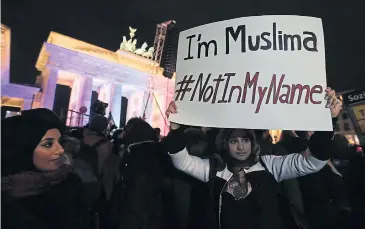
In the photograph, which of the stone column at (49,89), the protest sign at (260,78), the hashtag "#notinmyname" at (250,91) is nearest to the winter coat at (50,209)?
the protest sign at (260,78)

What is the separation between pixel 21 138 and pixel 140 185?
3.37 feet

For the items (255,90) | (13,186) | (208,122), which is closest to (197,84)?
(208,122)

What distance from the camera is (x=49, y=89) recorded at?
79.2 feet

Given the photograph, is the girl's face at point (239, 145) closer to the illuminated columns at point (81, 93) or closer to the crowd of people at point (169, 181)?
the crowd of people at point (169, 181)

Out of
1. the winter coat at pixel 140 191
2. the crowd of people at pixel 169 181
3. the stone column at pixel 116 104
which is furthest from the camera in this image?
the stone column at pixel 116 104

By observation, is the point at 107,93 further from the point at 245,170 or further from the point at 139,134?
the point at 245,170

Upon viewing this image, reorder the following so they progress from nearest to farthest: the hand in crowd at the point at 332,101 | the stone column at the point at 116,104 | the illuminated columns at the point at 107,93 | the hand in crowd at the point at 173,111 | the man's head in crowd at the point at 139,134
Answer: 1. the hand in crowd at the point at 332,101
2. the hand in crowd at the point at 173,111
3. the man's head in crowd at the point at 139,134
4. the stone column at the point at 116,104
5. the illuminated columns at the point at 107,93

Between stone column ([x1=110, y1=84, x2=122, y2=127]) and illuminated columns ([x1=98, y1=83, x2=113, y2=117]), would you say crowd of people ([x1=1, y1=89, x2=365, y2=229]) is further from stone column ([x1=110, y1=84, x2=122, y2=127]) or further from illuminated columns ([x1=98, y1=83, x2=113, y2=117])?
illuminated columns ([x1=98, y1=83, x2=113, y2=117])

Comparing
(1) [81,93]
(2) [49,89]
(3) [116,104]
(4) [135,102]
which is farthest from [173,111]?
(4) [135,102]

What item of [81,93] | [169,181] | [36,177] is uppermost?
[81,93]

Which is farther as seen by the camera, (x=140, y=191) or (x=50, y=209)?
(x=140, y=191)

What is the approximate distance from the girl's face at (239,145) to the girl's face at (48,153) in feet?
4.16

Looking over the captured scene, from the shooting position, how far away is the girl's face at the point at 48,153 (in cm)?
167

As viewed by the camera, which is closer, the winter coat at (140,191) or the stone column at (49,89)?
the winter coat at (140,191)
